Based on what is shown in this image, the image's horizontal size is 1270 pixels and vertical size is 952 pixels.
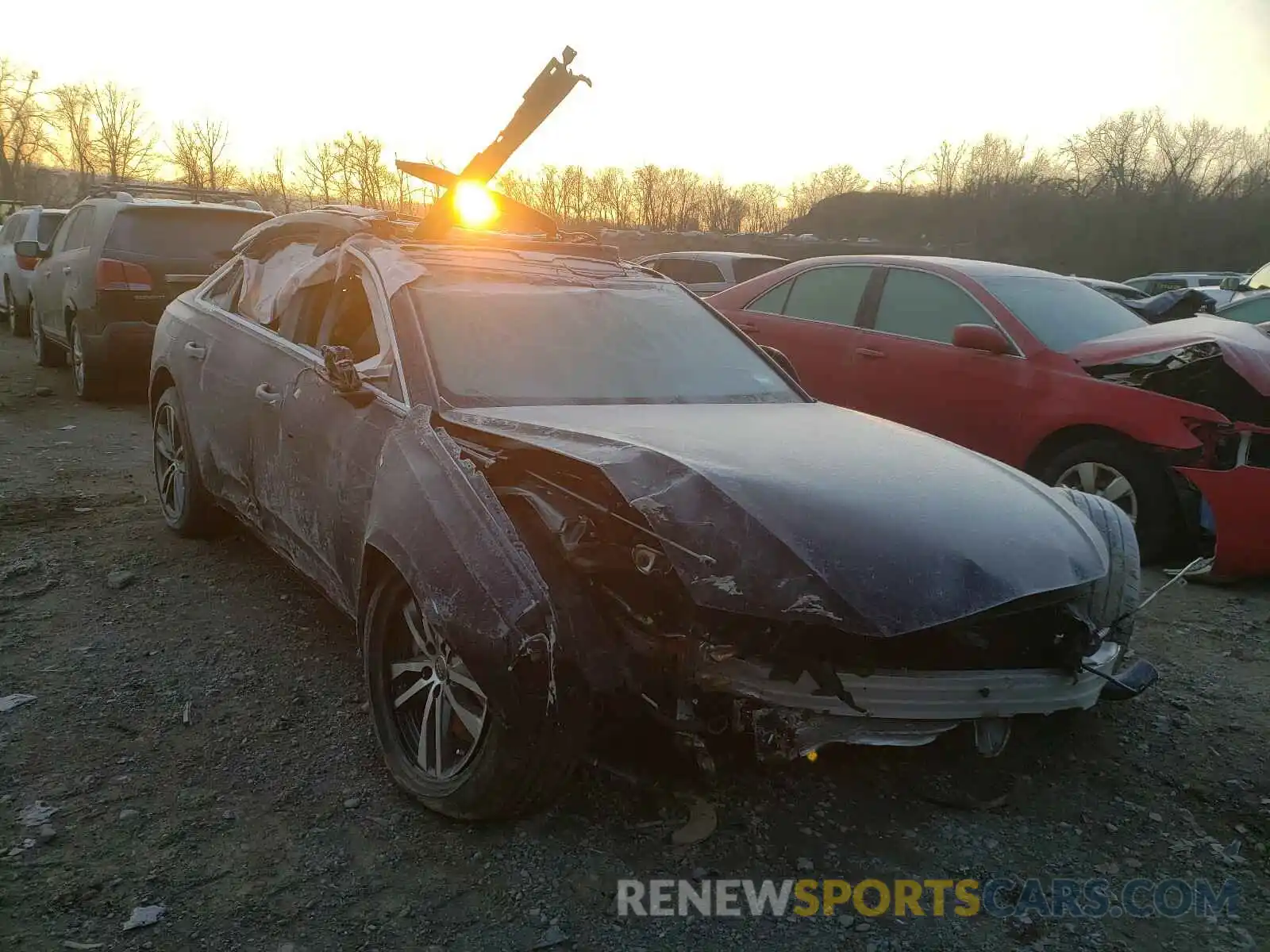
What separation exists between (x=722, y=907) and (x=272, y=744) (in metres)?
1.46

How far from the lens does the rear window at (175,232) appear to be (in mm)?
7980

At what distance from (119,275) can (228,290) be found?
407 centimetres

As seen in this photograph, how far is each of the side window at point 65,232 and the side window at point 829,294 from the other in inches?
274

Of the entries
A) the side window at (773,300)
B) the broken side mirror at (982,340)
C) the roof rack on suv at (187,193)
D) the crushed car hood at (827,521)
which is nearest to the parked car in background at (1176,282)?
the side window at (773,300)

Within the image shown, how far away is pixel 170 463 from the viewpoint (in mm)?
4723

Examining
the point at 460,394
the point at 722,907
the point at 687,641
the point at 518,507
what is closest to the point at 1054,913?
the point at 722,907

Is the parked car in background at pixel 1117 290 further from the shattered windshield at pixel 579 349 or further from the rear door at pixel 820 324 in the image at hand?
the shattered windshield at pixel 579 349

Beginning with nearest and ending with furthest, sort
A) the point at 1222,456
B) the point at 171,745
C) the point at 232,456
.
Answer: the point at 171,745, the point at 232,456, the point at 1222,456

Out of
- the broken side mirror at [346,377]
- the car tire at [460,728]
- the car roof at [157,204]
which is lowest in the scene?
the car tire at [460,728]

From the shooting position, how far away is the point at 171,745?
282cm

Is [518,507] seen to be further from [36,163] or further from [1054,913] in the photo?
[36,163]

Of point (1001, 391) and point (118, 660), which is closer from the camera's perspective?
point (118, 660)

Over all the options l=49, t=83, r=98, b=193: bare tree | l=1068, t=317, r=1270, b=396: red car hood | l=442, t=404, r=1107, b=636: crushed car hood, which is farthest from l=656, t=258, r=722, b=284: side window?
l=49, t=83, r=98, b=193: bare tree

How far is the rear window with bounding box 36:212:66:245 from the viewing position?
40.6 feet
